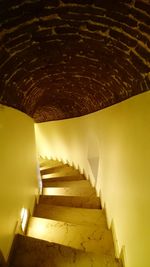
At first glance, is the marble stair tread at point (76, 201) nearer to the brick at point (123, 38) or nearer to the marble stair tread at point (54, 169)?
the marble stair tread at point (54, 169)

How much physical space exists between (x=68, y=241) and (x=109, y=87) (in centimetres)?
178

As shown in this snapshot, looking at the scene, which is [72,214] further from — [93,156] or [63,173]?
[63,173]

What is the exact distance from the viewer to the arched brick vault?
115 centimetres

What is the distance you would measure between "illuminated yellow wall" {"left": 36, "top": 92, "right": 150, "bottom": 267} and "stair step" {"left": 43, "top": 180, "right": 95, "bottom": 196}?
28cm

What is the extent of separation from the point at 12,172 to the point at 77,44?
4.56 feet

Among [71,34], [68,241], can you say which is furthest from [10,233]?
[71,34]

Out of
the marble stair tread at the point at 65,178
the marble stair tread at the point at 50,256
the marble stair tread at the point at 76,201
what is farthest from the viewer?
the marble stair tread at the point at 65,178

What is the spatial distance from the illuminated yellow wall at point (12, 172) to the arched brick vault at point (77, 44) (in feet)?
0.73

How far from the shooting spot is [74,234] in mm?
2627

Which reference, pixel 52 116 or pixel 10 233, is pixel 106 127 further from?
pixel 52 116

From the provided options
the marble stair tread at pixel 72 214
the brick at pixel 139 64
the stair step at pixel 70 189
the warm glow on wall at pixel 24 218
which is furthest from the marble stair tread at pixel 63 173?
the brick at pixel 139 64

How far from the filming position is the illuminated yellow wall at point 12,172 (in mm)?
1930

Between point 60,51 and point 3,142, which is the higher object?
point 60,51

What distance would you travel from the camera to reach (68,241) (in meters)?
2.51
